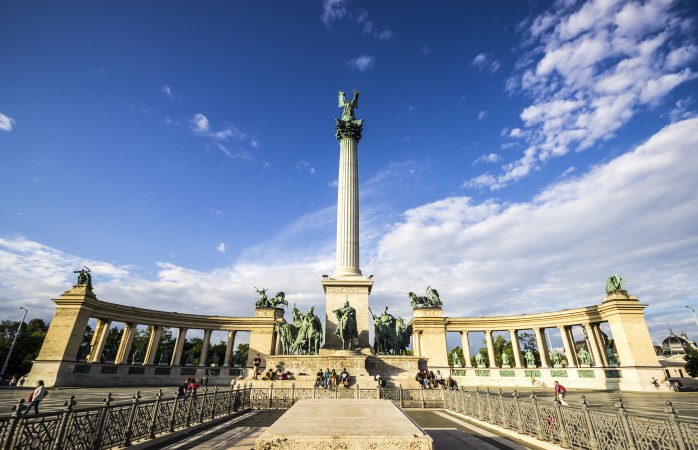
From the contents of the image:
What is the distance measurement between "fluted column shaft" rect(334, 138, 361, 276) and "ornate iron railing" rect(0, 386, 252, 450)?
1940cm

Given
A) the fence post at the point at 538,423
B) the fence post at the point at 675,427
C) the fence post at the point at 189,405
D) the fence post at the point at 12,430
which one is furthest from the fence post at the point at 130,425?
the fence post at the point at 538,423

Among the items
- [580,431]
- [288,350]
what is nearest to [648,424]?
[580,431]

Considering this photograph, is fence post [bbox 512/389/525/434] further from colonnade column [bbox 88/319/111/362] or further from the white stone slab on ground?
colonnade column [bbox 88/319/111/362]

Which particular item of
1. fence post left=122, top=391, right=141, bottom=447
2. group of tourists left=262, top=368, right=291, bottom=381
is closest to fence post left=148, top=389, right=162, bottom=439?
fence post left=122, top=391, right=141, bottom=447

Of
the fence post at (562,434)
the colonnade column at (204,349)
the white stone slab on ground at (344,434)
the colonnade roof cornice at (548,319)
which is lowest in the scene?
the fence post at (562,434)

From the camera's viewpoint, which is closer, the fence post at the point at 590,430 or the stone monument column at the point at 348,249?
the fence post at the point at 590,430

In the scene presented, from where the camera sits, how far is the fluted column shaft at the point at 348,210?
3108 centimetres

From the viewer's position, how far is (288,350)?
28406 mm

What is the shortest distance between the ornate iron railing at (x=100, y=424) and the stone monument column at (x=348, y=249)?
53.3 ft

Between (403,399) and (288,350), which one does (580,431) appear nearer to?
(403,399)

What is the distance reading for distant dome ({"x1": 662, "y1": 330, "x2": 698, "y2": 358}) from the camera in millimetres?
73812

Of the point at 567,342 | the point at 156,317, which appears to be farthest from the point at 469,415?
the point at 156,317

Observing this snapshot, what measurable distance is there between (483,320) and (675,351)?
6267 centimetres

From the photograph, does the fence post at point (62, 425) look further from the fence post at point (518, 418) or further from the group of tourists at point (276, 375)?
the group of tourists at point (276, 375)
